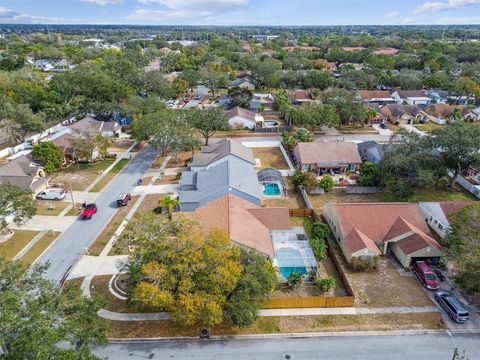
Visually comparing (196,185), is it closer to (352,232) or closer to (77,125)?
(352,232)

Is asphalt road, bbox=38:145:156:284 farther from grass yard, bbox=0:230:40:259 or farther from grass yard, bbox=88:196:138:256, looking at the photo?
grass yard, bbox=0:230:40:259

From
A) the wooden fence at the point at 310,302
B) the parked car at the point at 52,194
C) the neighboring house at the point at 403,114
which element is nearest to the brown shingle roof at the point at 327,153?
the wooden fence at the point at 310,302

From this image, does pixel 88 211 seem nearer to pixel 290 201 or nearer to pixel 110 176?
pixel 110 176

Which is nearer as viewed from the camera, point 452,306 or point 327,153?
point 452,306

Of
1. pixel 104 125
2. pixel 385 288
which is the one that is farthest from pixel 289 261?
pixel 104 125

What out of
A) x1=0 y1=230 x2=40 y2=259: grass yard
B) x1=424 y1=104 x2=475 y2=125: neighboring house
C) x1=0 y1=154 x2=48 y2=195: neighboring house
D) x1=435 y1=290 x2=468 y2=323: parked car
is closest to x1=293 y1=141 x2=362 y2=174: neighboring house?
x1=435 y1=290 x2=468 y2=323: parked car

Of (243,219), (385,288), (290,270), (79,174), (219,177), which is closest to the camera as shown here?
(385,288)
